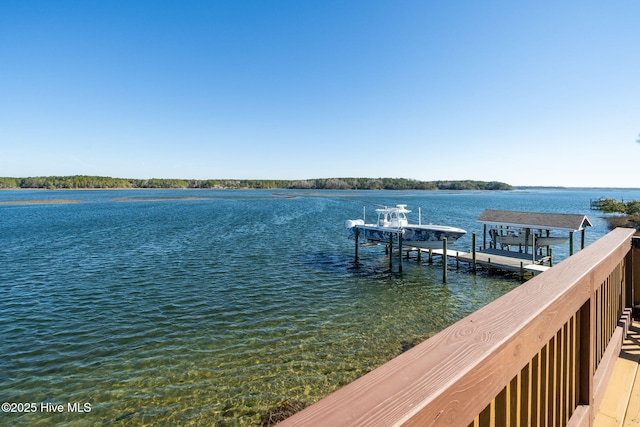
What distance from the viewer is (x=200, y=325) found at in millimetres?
11586

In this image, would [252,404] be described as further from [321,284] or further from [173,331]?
[321,284]

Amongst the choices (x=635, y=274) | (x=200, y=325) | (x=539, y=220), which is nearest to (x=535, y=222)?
(x=539, y=220)

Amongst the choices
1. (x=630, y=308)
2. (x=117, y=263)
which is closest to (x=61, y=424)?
(x=630, y=308)

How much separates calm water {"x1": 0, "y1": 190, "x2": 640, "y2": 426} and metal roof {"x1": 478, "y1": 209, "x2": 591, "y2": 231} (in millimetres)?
3732

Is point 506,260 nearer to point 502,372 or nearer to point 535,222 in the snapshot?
point 535,222

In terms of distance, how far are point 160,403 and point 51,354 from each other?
4592 mm

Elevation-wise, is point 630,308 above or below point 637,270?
below

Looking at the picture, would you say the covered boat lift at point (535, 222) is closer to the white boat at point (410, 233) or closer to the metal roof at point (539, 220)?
the metal roof at point (539, 220)

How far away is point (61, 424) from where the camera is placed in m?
7.05

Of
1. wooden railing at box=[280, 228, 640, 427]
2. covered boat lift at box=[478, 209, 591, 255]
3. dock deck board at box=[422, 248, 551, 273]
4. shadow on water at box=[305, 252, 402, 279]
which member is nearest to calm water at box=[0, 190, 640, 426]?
shadow on water at box=[305, 252, 402, 279]

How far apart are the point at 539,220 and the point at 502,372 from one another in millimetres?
21342

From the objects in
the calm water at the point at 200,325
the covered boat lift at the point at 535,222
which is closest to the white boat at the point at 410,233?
the calm water at the point at 200,325

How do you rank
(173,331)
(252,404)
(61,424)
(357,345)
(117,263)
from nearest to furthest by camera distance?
(61,424) → (252,404) → (357,345) → (173,331) → (117,263)

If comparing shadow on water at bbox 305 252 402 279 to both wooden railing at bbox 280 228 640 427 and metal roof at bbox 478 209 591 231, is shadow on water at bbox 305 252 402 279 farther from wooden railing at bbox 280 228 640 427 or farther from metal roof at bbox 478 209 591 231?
wooden railing at bbox 280 228 640 427
